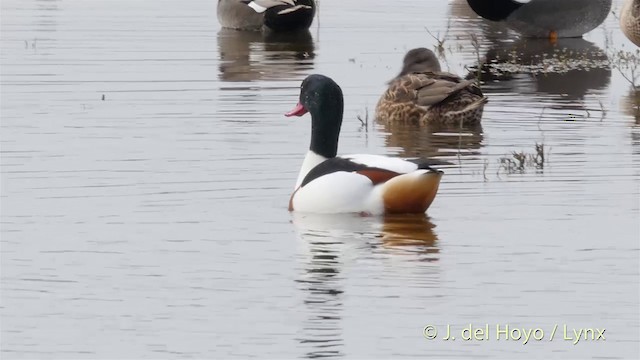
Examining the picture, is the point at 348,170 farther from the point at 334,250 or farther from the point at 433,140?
the point at 433,140

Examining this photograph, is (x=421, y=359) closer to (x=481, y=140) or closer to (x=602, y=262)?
(x=602, y=262)

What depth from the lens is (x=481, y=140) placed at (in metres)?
15.7

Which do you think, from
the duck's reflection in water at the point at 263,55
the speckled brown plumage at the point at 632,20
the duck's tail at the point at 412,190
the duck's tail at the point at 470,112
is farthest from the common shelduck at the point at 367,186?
the speckled brown plumage at the point at 632,20

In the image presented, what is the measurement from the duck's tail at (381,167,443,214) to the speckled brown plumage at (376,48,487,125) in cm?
418

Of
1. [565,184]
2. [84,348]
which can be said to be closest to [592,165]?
[565,184]

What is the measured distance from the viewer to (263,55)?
22.4 meters

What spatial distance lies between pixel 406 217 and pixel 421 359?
3644 mm

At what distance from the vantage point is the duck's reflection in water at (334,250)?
9.14 m

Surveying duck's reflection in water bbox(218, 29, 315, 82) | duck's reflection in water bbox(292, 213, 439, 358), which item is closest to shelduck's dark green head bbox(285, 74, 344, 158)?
duck's reflection in water bbox(292, 213, 439, 358)

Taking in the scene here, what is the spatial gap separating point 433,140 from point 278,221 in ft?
13.6

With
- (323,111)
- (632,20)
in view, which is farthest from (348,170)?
(632,20)

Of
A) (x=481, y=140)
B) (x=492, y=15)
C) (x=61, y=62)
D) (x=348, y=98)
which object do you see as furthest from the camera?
(x=492, y=15)

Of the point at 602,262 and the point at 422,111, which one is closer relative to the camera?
the point at 602,262

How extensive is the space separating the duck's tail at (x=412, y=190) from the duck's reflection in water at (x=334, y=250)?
10 centimetres
